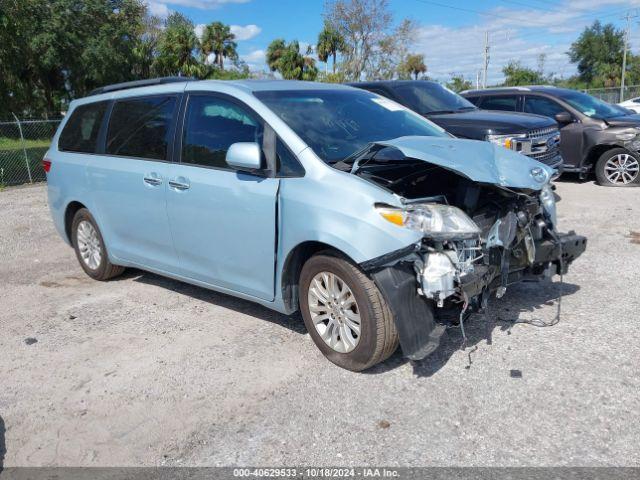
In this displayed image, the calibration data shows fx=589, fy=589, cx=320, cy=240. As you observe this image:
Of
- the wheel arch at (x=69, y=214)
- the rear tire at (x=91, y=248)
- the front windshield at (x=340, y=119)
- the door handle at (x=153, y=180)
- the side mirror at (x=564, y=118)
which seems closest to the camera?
the front windshield at (x=340, y=119)

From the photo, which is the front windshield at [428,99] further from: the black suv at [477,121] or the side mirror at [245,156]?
the side mirror at [245,156]

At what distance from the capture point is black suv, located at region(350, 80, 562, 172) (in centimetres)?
840

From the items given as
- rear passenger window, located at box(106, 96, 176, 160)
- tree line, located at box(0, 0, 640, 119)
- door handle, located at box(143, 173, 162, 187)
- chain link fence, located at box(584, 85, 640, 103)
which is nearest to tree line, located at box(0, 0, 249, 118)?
tree line, located at box(0, 0, 640, 119)

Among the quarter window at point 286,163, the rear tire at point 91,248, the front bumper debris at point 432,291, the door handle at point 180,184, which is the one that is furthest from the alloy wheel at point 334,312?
the rear tire at point 91,248

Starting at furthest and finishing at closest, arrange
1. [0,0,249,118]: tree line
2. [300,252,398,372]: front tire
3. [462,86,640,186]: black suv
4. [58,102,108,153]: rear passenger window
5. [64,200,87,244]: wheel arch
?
1. [0,0,249,118]: tree line
2. [462,86,640,186]: black suv
3. [64,200,87,244]: wheel arch
4. [58,102,108,153]: rear passenger window
5. [300,252,398,372]: front tire

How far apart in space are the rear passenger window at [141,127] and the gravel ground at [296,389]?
1.40 m

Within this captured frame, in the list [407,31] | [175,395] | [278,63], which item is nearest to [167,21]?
[278,63]

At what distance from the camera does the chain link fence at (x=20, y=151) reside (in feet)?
46.6

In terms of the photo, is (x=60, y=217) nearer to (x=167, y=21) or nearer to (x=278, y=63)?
(x=278, y=63)

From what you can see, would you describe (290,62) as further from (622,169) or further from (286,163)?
(286,163)

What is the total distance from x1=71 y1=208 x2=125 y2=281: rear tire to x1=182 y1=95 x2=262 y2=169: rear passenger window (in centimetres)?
176

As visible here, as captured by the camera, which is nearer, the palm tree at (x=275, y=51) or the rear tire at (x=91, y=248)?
the rear tire at (x=91, y=248)

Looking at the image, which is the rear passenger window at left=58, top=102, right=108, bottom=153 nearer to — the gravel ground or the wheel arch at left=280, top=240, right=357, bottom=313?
the gravel ground

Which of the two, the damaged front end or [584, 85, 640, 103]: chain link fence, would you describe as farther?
[584, 85, 640, 103]: chain link fence
